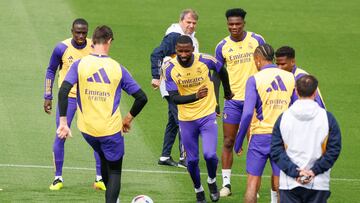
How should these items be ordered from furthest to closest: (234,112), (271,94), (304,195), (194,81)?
1. (234,112)
2. (194,81)
3. (271,94)
4. (304,195)

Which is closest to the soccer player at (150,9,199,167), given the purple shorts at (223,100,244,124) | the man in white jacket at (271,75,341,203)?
the purple shorts at (223,100,244,124)

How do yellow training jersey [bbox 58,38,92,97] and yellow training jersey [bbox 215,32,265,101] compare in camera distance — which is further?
yellow training jersey [bbox 215,32,265,101]

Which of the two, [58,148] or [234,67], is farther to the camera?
[234,67]

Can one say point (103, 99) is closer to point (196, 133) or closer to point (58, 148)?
point (196, 133)

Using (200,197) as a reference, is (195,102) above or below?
above

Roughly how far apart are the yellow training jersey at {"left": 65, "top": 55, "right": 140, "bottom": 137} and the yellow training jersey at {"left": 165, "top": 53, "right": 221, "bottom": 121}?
141cm

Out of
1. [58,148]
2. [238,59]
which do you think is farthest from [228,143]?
[58,148]

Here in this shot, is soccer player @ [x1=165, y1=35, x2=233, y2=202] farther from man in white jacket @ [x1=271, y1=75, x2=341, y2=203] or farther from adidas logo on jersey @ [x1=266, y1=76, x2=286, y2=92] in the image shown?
man in white jacket @ [x1=271, y1=75, x2=341, y2=203]

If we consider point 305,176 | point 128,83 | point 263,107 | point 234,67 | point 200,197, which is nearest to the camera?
point 305,176

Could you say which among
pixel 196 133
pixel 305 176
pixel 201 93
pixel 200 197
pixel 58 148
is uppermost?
pixel 201 93

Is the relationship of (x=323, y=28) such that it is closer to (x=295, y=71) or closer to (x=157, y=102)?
(x=157, y=102)

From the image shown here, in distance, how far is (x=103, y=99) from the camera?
1269 centimetres

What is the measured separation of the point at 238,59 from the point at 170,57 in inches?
59.8

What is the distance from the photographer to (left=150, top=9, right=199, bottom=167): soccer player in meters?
16.1
